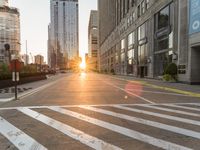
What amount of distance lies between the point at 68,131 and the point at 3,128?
2.03 metres

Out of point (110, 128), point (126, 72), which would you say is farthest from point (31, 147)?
point (126, 72)

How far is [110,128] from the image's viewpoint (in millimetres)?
8688

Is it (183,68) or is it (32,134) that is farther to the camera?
(183,68)

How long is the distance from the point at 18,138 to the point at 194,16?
87.9 ft

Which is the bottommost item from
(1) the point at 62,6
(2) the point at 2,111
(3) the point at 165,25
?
(2) the point at 2,111

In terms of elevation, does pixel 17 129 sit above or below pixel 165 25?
below

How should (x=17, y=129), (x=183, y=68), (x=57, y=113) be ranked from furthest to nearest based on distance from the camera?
(x=183, y=68), (x=57, y=113), (x=17, y=129)

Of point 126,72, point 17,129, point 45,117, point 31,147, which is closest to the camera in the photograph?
point 31,147

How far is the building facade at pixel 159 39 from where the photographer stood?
32281 mm

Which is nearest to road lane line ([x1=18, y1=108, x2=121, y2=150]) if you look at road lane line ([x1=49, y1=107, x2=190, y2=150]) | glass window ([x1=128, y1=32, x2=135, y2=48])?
road lane line ([x1=49, y1=107, x2=190, y2=150])

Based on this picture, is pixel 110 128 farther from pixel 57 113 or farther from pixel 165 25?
pixel 165 25

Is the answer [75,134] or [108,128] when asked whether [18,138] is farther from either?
[108,128]

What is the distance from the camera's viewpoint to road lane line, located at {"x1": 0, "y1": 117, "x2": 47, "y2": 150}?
677 centimetres

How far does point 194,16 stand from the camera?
30.7 metres
